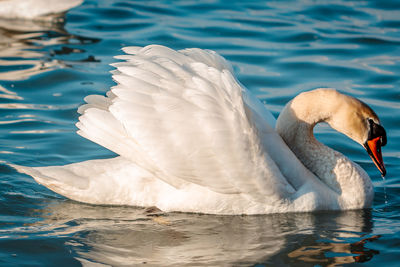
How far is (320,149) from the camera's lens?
666 cm

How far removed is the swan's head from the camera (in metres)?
6.35

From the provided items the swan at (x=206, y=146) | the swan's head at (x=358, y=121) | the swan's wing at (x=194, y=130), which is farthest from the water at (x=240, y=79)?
the swan's head at (x=358, y=121)

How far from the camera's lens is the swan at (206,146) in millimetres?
5953

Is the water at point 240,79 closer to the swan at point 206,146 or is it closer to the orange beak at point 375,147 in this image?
the swan at point 206,146

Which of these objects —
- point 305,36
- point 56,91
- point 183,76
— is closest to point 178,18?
point 305,36

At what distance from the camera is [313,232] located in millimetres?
6059

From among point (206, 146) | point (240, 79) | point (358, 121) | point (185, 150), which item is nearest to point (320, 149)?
point (358, 121)

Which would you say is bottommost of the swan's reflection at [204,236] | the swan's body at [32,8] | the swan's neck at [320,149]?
the swan's reflection at [204,236]

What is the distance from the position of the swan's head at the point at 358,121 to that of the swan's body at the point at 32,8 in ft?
24.6

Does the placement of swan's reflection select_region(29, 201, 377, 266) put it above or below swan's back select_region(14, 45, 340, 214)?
below

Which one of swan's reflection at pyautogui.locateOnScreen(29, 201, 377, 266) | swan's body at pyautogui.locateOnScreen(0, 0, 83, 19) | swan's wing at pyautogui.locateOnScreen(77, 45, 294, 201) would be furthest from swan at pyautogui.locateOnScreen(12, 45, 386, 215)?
swan's body at pyautogui.locateOnScreen(0, 0, 83, 19)

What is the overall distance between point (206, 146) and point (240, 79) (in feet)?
15.0

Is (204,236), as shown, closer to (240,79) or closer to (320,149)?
(320,149)

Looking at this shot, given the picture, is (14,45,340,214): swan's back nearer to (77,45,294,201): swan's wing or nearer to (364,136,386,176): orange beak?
(77,45,294,201): swan's wing
